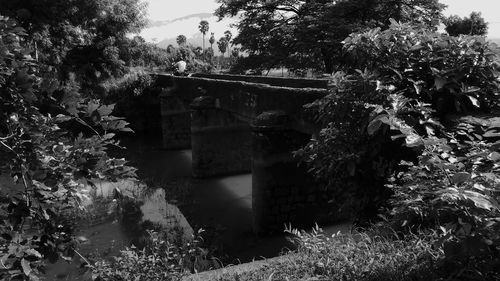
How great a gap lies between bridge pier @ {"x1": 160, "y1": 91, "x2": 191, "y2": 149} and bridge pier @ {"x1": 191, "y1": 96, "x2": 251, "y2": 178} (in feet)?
16.3

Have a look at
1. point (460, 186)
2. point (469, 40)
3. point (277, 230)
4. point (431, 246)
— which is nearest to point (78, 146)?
point (460, 186)

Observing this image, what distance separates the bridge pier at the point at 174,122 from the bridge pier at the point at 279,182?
10.8 meters

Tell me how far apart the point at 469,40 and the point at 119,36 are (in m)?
19.5

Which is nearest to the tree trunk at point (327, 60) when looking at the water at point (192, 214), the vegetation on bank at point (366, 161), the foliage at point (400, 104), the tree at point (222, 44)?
the water at point (192, 214)

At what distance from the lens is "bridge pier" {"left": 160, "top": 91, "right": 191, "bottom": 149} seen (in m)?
20.0

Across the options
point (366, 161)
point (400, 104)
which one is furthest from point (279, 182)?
point (400, 104)

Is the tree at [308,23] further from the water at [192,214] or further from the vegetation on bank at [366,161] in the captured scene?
the vegetation on bank at [366,161]

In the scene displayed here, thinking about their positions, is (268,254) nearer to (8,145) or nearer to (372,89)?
(372,89)

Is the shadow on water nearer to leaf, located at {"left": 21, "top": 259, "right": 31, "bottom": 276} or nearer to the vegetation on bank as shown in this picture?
the vegetation on bank

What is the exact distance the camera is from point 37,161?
79.7 inches

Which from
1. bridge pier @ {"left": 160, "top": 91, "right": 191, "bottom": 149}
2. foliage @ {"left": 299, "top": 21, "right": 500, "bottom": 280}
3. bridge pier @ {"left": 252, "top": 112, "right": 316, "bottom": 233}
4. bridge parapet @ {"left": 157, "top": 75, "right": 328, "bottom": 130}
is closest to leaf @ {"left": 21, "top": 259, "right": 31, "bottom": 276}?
foliage @ {"left": 299, "top": 21, "right": 500, "bottom": 280}

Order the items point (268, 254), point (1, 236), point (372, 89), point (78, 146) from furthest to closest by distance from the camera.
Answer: point (268, 254)
point (372, 89)
point (78, 146)
point (1, 236)

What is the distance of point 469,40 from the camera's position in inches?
157

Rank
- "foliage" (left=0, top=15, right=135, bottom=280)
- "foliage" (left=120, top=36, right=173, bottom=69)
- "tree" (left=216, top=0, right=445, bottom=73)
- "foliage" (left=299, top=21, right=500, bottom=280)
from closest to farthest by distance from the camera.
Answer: "foliage" (left=0, top=15, right=135, bottom=280) < "foliage" (left=299, top=21, right=500, bottom=280) < "tree" (left=216, top=0, right=445, bottom=73) < "foliage" (left=120, top=36, right=173, bottom=69)
